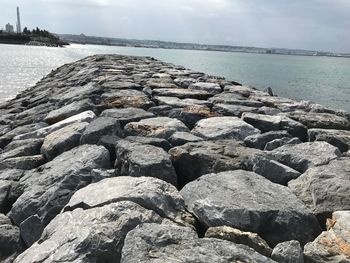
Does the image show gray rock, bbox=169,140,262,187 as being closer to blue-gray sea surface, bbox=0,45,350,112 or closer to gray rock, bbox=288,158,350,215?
gray rock, bbox=288,158,350,215

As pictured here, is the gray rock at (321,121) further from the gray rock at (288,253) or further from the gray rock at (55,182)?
the gray rock at (288,253)

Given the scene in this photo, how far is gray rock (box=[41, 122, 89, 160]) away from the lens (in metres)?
3.67

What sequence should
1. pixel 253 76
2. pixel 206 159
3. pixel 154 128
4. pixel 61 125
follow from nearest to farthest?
pixel 206 159, pixel 154 128, pixel 61 125, pixel 253 76

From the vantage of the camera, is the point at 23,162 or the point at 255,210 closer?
the point at 255,210

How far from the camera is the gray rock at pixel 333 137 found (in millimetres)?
3477

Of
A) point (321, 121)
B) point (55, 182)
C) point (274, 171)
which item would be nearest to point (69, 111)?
point (55, 182)

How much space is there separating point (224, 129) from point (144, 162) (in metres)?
1.20

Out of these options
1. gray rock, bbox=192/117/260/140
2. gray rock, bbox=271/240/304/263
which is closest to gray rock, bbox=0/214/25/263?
gray rock, bbox=271/240/304/263

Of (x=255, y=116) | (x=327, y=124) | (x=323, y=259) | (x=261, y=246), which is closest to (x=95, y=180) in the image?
(x=261, y=246)

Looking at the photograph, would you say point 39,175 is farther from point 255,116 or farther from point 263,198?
point 255,116

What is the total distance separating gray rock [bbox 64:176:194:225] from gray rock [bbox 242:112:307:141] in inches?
68.8

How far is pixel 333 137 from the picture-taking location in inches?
139

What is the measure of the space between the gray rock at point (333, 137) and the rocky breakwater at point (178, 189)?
0.04ft

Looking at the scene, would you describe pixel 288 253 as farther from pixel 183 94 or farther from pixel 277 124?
pixel 183 94
